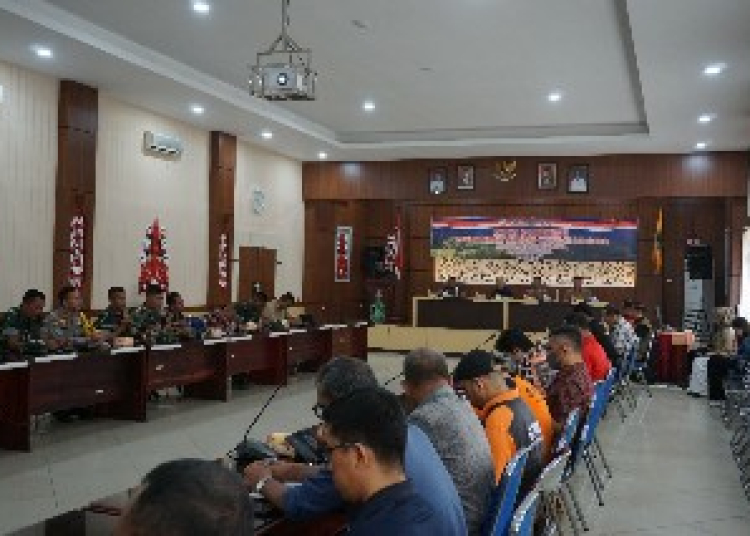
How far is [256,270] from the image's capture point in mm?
14062

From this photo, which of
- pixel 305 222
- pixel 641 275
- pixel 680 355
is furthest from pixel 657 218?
pixel 305 222

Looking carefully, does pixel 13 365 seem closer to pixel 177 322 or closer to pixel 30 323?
pixel 30 323

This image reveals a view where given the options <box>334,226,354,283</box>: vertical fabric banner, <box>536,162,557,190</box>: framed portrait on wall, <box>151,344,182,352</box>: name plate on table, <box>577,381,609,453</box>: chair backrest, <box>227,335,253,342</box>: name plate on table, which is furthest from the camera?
<box>334,226,354,283</box>: vertical fabric banner

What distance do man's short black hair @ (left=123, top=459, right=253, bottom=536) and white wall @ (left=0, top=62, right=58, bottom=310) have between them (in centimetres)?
862

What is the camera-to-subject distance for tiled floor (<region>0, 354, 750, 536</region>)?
15.8 feet

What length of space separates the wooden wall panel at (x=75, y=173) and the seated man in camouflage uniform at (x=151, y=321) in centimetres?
149

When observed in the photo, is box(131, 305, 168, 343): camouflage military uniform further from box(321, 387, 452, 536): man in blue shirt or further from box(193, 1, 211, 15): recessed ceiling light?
box(321, 387, 452, 536): man in blue shirt

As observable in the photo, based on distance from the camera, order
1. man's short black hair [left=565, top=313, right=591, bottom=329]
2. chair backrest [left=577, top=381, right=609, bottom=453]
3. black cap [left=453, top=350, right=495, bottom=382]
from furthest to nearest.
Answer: man's short black hair [left=565, top=313, right=591, bottom=329], chair backrest [left=577, top=381, right=609, bottom=453], black cap [left=453, top=350, right=495, bottom=382]

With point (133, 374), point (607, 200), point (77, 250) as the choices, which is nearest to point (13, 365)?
point (133, 374)

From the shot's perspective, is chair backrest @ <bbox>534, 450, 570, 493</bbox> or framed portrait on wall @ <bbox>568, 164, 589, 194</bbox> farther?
framed portrait on wall @ <bbox>568, 164, 589, 194</bbox>

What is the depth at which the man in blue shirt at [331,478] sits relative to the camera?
6.53 feet

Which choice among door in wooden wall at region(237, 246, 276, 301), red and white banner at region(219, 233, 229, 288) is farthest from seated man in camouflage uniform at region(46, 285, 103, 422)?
door in wooden wall at region(237, 246, 276, 301)

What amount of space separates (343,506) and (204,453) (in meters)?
4.01

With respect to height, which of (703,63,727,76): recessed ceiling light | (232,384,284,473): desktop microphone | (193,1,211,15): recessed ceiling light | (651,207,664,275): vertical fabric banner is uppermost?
(193,1,211,15): recessed ceiling light
